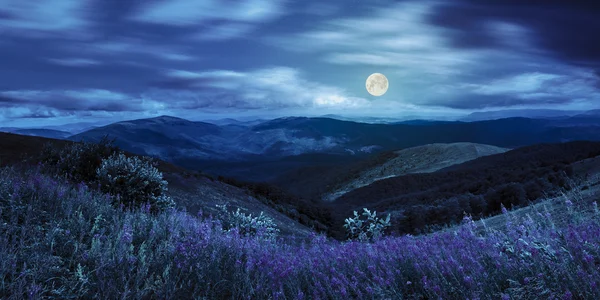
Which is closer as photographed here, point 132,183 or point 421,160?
point 132,183

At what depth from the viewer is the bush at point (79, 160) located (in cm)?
1216

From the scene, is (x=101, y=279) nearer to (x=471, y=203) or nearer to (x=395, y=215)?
(x=395, y=215)

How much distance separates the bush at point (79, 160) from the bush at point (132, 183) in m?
1.13

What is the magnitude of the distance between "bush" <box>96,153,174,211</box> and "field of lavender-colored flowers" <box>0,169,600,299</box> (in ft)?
14.4

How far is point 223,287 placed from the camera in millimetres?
4688

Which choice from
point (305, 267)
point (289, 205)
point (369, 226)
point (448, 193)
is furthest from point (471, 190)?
point (305, 267)

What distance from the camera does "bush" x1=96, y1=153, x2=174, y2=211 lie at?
10671 millimetres

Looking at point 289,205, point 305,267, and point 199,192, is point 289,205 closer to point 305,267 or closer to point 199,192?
point 199,192

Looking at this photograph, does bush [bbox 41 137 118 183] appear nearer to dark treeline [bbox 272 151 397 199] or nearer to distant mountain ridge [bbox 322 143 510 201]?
dark treeline [bbox 272 151 397 199]

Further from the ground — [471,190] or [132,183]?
[132,183]

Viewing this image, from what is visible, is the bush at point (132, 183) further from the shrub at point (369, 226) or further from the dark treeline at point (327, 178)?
the dark treeline at point (327, 178)

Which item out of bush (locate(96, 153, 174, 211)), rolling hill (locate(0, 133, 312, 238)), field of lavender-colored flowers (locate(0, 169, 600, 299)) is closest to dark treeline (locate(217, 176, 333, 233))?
rolling hill (locate(0, 133, 312, 238))

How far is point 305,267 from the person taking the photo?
16.6ft

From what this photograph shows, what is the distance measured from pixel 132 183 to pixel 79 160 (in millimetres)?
2802
